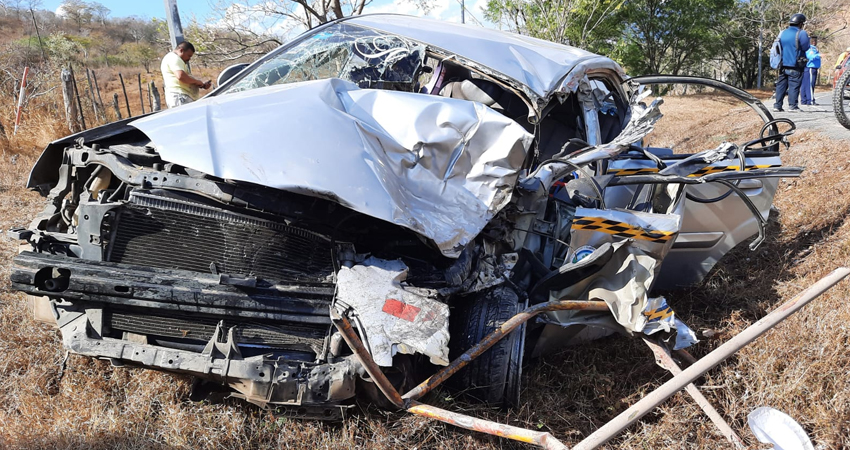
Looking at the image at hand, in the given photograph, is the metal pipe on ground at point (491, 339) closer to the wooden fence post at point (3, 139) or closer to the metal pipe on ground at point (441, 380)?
the metal pipe on ground at point (441, 380)

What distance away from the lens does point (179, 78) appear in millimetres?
6184

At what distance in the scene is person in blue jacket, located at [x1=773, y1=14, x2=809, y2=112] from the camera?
8.98 m

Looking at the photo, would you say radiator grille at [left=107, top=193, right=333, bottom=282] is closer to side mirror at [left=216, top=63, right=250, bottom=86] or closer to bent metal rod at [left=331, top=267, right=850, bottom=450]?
bent metal rod at [left=331, top=267, right=850, bottom=450]

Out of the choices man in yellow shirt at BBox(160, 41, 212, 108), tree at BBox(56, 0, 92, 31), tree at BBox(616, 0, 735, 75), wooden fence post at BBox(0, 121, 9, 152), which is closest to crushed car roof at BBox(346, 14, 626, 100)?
man in yellow shirt at BBox(160, 41, 212, 108)

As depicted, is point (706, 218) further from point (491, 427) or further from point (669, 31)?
point (669, 31)

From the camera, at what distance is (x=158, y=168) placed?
2314mm

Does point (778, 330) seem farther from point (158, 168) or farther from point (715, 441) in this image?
point (158, 168)

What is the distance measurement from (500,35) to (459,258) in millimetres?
1813

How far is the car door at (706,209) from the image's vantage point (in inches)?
132

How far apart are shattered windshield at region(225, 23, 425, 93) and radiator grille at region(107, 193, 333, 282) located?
1378 millimetres

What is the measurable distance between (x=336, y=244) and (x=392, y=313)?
0.41 m

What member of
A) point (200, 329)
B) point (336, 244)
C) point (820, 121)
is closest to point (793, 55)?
point (820, 121)

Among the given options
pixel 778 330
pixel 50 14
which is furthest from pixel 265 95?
pixel 50 14

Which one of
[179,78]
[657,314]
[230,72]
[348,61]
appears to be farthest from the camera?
[179,78]
